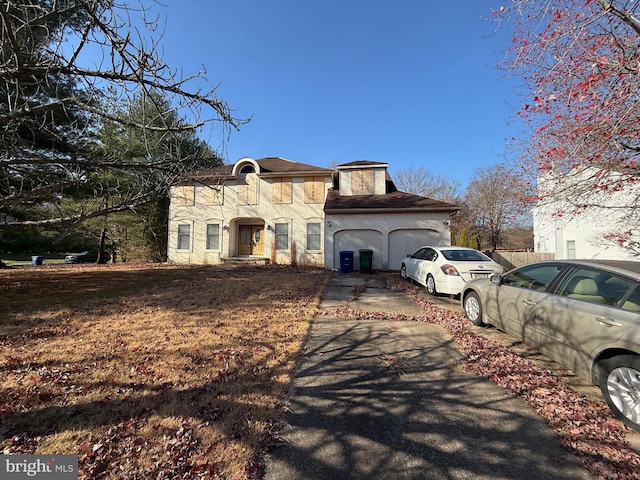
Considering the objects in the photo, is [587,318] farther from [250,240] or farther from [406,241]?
[250,240]

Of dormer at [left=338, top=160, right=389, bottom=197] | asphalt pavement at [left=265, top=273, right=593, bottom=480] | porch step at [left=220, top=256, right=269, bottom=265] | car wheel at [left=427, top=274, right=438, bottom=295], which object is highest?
dormer at [left=338, top=160, right=389, bottom=197]

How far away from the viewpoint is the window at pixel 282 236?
16.0 meters

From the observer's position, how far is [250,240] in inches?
672

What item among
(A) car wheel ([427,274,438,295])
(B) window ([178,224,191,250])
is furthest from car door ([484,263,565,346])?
(B) window ([178,224,191,250])

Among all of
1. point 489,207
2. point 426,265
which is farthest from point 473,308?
point 489,207

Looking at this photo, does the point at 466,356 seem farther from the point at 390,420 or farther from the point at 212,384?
the point at 212,384

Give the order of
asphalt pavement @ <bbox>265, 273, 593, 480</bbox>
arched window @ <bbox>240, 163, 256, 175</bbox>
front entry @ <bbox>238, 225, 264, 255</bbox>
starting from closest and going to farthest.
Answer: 1. asphalt pavement @ <bbox>265, 273, 593, 480</bbox>
2. arched window @ <bbox>240, 163, 256, 175</bbox>
3. front entry @ <bbox>238, 225, 264, 255</bbox>

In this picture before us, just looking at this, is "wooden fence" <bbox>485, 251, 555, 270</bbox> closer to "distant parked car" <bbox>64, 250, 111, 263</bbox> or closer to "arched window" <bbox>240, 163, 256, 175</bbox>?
"arched window" <bbox>240, 163, 256, 175</bbox>

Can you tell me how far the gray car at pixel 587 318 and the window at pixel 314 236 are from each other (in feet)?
38.2

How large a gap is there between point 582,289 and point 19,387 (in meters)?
6.27

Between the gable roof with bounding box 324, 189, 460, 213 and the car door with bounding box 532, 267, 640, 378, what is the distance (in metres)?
10.3

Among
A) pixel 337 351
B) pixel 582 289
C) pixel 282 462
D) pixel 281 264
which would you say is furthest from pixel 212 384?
pixel 281 264

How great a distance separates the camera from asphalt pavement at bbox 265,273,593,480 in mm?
1909

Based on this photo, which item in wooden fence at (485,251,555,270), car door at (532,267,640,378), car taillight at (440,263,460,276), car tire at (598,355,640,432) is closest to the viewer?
car tire at (598,355,640,432)
